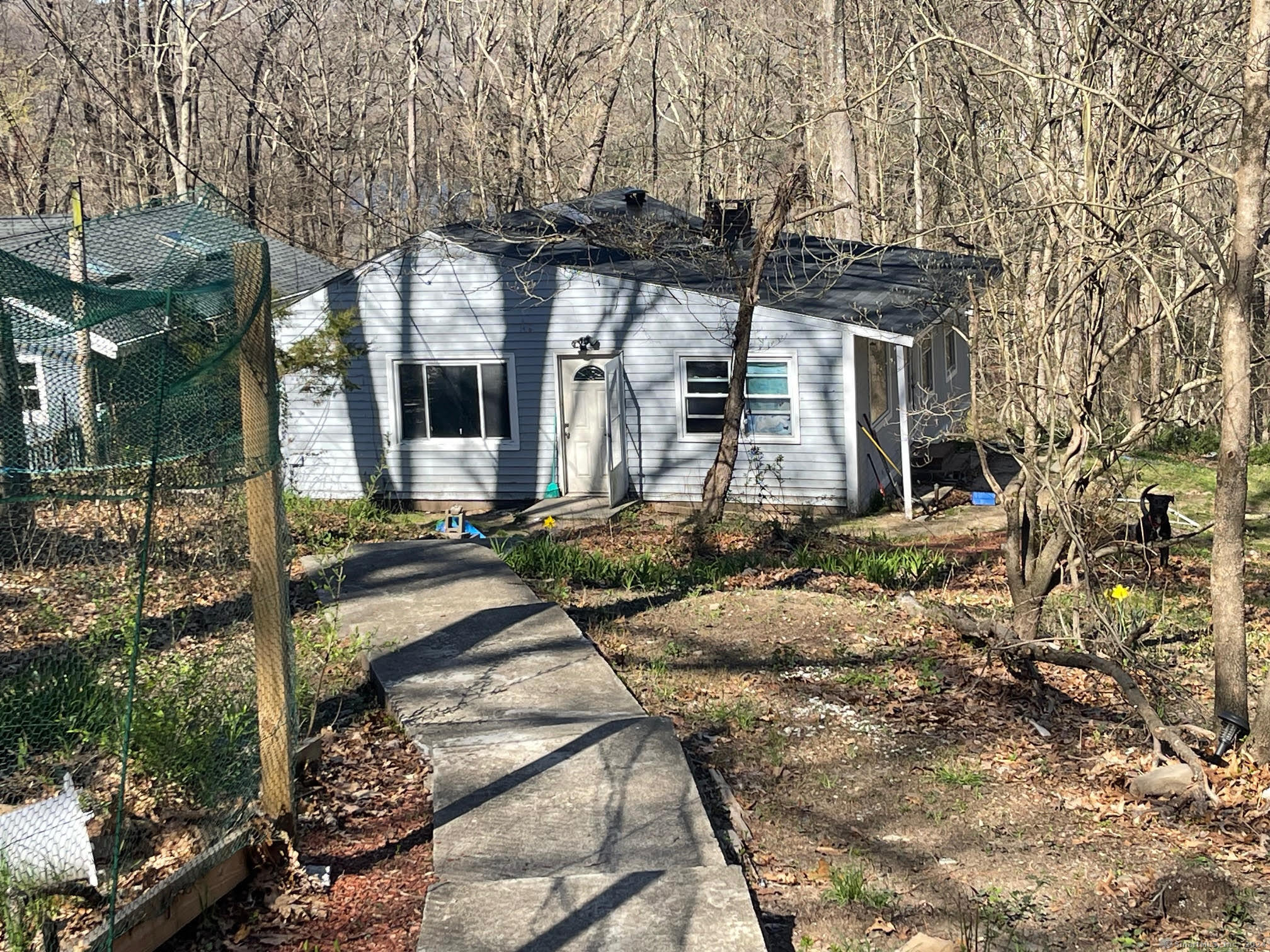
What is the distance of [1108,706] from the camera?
9.05 meters

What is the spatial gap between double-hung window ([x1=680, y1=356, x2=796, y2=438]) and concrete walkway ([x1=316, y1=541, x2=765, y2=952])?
8557 millimetres

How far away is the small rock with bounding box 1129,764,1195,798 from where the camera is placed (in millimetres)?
7043

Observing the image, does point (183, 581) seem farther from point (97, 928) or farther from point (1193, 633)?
point (1193, 633)

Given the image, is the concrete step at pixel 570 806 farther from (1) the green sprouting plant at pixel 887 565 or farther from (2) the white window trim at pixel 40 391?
(1) the green sprouting plant at pixel 887 565

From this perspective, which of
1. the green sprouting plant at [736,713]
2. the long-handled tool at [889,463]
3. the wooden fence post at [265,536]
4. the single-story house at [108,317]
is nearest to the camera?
the single-story house at [108,317]

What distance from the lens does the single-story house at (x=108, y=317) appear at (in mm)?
4863

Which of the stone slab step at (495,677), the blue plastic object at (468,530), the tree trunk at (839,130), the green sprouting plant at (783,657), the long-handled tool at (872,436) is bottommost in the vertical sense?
the green sprouting plant at (783,657)

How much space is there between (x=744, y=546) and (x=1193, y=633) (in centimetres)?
609

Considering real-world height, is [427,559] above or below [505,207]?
below

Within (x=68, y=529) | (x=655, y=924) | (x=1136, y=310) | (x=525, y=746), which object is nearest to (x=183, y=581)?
(x=68, y=529)

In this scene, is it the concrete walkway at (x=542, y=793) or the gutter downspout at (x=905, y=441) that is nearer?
the concrete walkway at (x=542, y=793)

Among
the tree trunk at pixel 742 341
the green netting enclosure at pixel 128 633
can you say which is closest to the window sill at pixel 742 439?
the tree trunk at pixel 742 341

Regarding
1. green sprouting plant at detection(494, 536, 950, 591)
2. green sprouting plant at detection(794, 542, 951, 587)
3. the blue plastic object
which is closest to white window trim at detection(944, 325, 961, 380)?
green sprouting plant at detection(494, 536, 950, 591)

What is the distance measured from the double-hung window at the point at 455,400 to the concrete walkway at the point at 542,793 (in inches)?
352
